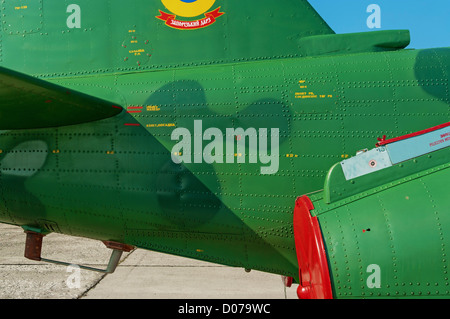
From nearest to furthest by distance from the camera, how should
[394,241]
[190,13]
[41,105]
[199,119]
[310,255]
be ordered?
[394,241] → [310,255] → [41,105] → [199,119] → [190,13]

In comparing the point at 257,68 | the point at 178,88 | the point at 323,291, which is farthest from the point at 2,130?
the point at 323,291

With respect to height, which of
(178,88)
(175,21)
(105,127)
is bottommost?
(105,127)

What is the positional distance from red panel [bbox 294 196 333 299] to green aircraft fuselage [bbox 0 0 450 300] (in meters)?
0.44

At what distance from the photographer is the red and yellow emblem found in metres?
5.07

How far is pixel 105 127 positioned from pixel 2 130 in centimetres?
141

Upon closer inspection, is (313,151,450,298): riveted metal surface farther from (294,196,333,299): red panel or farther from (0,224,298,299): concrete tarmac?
(0,224,298,299): concrete tarmac

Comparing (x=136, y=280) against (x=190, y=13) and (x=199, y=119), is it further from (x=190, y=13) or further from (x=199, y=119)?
(x=190, y=13)

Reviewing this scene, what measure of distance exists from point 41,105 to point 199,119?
1.77 metres

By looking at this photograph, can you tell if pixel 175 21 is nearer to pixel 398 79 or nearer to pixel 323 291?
pixel 398 79

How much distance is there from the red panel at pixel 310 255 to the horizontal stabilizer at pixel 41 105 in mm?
2519

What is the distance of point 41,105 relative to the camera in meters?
4.44

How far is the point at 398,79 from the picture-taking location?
15.0 feet

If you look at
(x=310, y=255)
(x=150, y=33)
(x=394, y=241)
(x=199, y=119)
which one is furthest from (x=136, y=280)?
(x=394, y=241)
